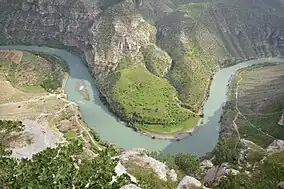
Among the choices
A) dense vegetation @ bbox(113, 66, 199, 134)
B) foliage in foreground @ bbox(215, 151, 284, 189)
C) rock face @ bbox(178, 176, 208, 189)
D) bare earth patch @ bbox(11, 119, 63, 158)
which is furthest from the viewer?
dense vegetation @ bbox(113, 66, 199, 134)

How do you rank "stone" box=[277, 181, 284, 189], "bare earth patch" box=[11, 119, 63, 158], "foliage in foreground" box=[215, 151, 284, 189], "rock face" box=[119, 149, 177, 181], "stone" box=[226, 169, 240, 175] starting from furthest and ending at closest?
"bare earth patch" box=[11, 119, 63, 158], "stone" box=[226, 169, 240, 175], "rock face" box=[119, 149, 177, 181], "foliage in foreground" box=[215, 151, 284, 189], "stone" box=[277, 181, 284, 189]

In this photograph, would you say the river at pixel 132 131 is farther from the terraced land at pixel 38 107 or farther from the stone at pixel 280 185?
the stone at pixel 280 185

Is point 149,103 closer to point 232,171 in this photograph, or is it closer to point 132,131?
point 132,131

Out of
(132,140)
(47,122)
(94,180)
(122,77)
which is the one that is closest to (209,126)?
(132,140)

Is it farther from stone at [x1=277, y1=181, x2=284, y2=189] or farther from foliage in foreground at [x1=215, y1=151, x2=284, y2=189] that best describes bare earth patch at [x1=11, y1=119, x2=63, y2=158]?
stone at [x1=277, y1=181, x2=284, y2=189]

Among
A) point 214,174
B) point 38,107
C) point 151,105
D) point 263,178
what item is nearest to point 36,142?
point 214,174

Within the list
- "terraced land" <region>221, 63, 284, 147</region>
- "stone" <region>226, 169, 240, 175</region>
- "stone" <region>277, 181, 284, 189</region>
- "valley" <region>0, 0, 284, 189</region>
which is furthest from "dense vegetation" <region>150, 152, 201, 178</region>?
"terraced land" <region>221, 63, 284, 147</region>
